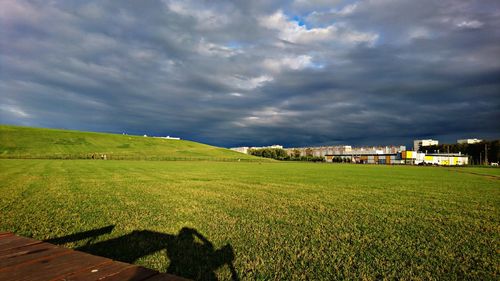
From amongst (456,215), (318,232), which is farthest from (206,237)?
(456,215)

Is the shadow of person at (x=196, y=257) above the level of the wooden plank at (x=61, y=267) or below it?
below

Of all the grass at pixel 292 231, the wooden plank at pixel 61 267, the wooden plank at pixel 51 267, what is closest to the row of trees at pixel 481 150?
the grass at pixel 292 231

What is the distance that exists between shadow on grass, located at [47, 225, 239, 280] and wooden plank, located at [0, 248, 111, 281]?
2.47 meters

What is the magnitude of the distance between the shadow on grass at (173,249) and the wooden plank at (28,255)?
7.73 feet

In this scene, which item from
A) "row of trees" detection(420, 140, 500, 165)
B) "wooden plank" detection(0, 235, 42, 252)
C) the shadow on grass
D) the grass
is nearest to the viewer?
"wooden plank" detection(0, 235, 42, 252)

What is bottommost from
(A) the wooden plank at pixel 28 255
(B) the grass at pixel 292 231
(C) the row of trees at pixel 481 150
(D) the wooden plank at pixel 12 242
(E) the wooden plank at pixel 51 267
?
(B) the grass at pixel 292 231

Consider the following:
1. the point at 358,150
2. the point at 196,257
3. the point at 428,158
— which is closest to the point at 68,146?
the point at 196,257

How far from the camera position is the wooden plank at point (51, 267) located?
7.17 ft

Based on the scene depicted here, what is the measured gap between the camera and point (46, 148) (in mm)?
73875

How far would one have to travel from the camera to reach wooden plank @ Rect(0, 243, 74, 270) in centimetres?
242

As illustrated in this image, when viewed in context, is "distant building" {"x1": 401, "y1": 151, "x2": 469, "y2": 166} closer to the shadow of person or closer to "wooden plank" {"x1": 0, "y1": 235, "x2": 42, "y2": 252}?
the shadow of person

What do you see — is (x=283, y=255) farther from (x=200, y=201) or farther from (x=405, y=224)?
(x=200, y=201)

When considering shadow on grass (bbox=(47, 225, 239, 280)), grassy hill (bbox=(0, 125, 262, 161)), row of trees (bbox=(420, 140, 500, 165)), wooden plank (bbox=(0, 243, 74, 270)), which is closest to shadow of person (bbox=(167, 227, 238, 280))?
shadow on grass (bbox=(47, 225, 239, 280))

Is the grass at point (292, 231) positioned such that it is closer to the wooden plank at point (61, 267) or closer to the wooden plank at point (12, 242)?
the wooden plank at point (12, 242)
